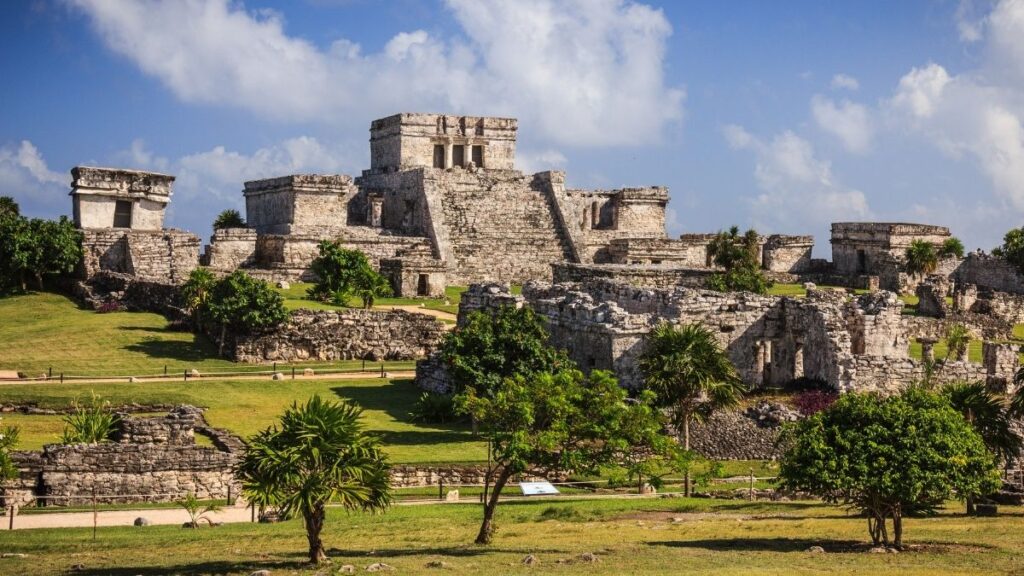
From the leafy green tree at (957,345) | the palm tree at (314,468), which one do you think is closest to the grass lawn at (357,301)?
the leafy green tree at (957,345)

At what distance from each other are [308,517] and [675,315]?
66.6 ft

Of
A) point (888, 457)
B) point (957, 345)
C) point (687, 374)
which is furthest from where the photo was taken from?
point (957, 345)

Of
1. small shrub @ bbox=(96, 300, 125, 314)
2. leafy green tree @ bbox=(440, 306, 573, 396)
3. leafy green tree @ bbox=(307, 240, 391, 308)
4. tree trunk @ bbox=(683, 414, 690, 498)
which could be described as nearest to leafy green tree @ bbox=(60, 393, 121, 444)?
leafy green tree @ bbox=(440, 306, 573, 396)

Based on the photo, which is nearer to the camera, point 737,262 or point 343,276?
point 343,276

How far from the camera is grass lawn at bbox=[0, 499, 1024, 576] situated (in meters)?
24.6

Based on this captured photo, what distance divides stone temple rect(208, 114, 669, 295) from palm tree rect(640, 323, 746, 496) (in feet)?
80.7

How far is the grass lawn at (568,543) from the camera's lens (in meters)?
24.6

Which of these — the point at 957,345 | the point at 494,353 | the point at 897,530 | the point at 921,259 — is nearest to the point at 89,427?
the point at 494,353

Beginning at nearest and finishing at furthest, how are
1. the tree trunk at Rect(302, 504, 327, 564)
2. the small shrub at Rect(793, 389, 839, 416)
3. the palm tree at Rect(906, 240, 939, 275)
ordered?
the tree trunk at Rect(302, 504, 327, 564)
the small shrub at Rect(793, 389, 839, 416)
the palm tree at Rect(906, 240, 939, 275)

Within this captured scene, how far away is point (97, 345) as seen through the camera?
160 feet

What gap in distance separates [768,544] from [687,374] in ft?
32.2

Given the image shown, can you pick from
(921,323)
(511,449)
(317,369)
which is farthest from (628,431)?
(921,323)

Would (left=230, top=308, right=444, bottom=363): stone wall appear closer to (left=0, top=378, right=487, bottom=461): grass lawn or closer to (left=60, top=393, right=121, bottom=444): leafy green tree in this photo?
(left=0, top=378, right=487, bottom=461): grass lawn

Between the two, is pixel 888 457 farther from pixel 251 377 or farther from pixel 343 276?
pixel 343 276
